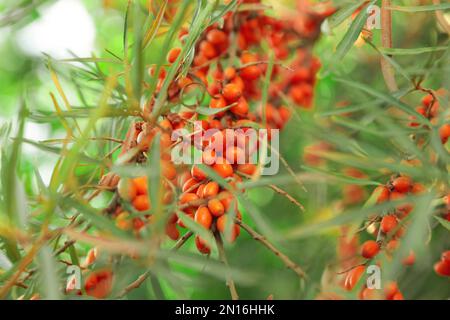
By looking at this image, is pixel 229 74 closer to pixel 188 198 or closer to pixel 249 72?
pixel 249 72

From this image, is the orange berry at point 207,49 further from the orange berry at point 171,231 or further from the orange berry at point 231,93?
the orange berry at point 171,231

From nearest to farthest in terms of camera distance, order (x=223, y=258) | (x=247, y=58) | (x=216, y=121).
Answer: (x=223, y=258) < (x=216, y=121) < (x=247, y=58)

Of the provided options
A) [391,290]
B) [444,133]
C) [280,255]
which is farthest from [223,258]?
[444,133]

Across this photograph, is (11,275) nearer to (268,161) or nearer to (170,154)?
(170,154)

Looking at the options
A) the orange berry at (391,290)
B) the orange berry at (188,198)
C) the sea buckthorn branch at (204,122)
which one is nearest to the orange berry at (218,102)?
the sea buckthorn branch at (204,122)

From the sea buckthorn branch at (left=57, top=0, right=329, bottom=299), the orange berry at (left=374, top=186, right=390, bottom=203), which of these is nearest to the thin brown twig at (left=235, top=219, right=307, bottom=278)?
the sea buckthorn branch at (left=57, top=0, right=329, bottom=299)

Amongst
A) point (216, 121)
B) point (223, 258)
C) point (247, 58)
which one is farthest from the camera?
point (247, 58)

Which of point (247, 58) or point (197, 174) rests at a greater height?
point (247, 58)

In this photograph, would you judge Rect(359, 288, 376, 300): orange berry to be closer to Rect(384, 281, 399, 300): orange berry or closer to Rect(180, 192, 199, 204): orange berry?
Rect(384, 281, 399, 300): orange berry
